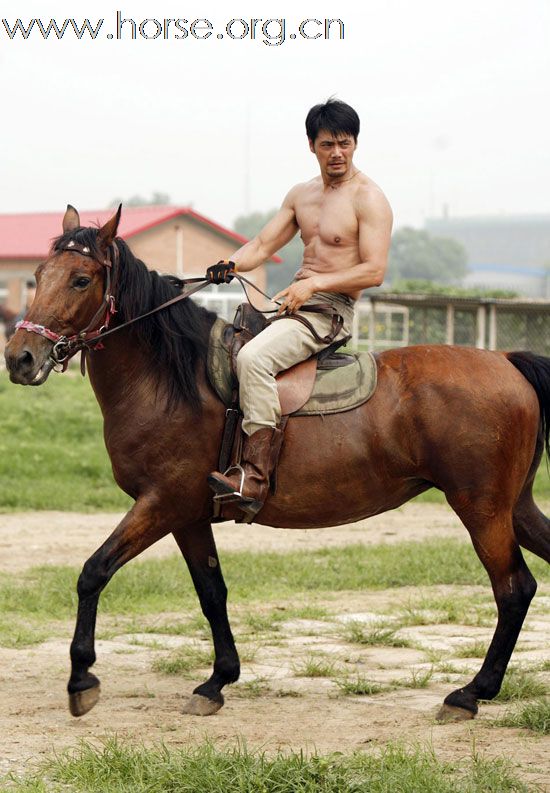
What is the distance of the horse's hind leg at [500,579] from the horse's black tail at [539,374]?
59 centimetres

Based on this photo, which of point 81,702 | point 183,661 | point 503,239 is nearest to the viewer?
point 81,702

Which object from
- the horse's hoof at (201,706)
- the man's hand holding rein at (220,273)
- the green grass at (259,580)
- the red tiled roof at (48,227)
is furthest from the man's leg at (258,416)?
the red tiled roof at (48,227)

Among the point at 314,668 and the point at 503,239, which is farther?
the point at 503,239

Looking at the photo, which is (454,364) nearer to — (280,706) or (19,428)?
(280,706)

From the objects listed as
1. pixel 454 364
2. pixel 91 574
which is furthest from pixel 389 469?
pixel 91 574

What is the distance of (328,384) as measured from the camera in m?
5.88

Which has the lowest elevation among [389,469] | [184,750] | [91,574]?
[184,750]

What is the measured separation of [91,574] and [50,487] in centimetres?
750

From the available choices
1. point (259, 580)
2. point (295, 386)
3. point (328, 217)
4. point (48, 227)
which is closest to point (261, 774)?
point (295, 386)

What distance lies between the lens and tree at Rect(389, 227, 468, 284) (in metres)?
116

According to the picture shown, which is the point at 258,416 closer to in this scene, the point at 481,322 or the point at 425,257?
the point at 481,322

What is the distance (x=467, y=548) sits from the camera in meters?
9.89

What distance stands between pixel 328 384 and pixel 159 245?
111 ft

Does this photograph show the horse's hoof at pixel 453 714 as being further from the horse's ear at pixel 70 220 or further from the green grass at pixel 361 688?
the horse's ear at pixel 70 220
